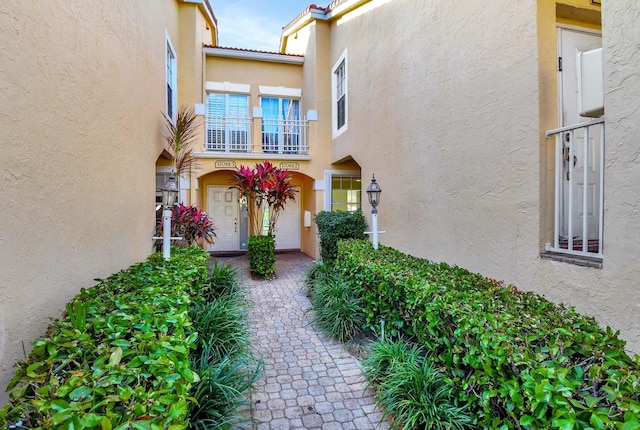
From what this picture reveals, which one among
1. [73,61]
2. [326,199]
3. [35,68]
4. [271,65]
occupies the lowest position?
[326,199]

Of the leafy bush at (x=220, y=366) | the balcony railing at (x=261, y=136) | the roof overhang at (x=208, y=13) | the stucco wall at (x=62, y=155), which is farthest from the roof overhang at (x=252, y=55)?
the leafy bush at (x=220, y=366)

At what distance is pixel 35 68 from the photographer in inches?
94.1

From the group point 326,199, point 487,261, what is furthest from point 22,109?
point 326,199

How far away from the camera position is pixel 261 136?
10156mm

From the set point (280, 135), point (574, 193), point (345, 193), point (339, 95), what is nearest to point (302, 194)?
point (345, 193)

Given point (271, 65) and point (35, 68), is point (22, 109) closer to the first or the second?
point (35, 68)

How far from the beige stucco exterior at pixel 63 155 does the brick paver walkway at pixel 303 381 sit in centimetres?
195

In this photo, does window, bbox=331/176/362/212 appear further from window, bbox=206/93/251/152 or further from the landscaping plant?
window, bbox=206/93/251/152

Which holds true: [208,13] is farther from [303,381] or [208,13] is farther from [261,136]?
[303,381]

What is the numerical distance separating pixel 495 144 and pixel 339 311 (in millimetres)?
2893

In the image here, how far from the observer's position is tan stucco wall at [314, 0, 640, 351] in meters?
2.63

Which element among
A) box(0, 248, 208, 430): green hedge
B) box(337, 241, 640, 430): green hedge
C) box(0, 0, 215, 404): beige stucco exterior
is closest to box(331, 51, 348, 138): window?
box(0, 0, 215, 404): beige stucco exterior

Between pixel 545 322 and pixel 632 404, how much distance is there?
86 cm

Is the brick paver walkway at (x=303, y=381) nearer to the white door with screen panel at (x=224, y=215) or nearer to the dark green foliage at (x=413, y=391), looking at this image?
A: the dark green foliage at (x=413, y=391)
